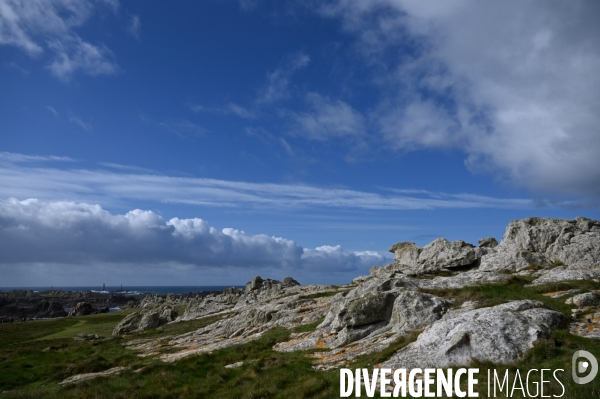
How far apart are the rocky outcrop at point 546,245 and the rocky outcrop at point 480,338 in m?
25.3

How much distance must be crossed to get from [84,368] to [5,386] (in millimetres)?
6332

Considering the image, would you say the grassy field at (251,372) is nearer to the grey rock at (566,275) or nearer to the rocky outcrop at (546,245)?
the grey rock at (566,275)

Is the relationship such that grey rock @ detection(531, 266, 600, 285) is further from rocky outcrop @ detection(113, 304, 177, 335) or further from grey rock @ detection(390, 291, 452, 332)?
rocky outcrop @ detection(113, 304, 177, 335)

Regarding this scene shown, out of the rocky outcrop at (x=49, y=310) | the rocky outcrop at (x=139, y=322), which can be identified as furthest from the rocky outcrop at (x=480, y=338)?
the rocky outcrop at (x=49, y=310)

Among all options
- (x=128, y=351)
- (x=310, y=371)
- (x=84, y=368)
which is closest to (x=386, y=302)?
(x=310, y=371)

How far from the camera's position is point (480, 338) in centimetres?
1825

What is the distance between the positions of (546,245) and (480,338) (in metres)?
37.1

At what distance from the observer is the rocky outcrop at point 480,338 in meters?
17.6

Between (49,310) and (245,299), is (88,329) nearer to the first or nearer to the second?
(245,299)

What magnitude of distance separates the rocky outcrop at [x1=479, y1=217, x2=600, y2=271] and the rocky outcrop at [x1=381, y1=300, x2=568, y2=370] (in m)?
25.3

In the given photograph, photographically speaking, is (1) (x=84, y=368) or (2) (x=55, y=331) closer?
(1) (x=84, y=368)

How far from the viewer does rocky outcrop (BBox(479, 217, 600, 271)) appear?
42312 mm

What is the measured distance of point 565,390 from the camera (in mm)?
13086

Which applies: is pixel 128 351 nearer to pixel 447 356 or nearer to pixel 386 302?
pixel 386 302
